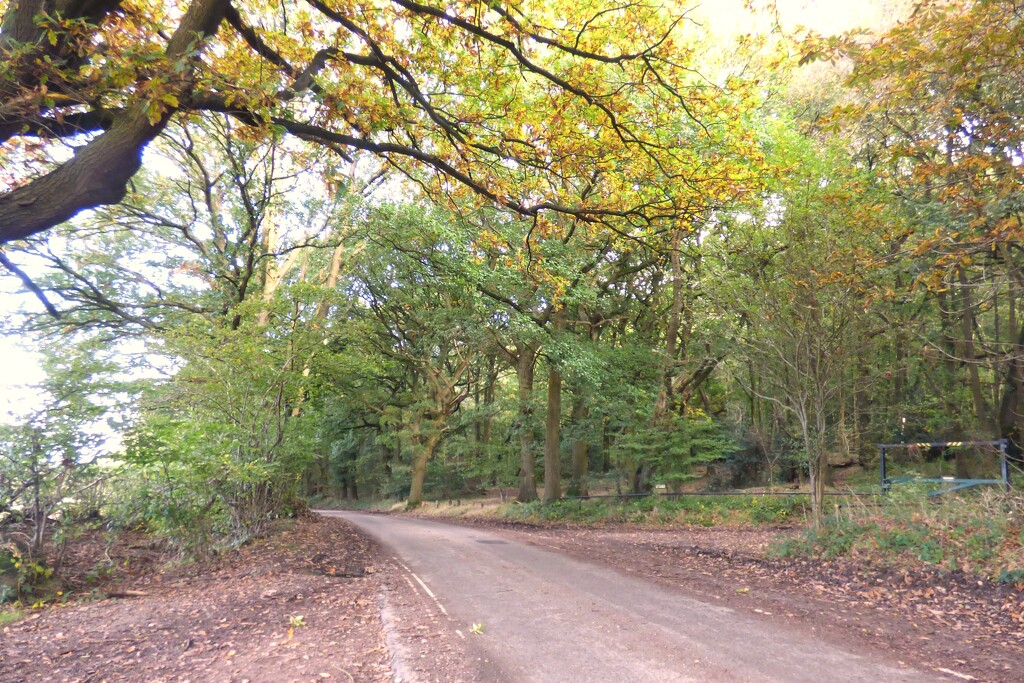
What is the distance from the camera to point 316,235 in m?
16.4

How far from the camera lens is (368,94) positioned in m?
6.25

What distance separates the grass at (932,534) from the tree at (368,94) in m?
5.47

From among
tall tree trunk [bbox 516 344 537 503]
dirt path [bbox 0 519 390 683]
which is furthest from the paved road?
tall tree trunk [bbox 516 344 537 503]

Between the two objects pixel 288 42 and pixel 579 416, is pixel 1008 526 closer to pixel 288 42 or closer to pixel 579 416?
pixel 288 42

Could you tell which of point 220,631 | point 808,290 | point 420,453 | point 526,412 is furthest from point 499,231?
point 420,453

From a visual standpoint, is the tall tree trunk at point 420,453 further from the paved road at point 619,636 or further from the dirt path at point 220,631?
the paved road at point 619,636

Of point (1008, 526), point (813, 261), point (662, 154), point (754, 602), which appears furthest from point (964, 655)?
point (813, 261)

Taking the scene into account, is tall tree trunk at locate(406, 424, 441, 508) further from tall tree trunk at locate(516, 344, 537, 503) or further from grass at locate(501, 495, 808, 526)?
grass at locate(501, 495, 808, 526)

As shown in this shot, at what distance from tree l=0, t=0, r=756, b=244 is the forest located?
4 cm

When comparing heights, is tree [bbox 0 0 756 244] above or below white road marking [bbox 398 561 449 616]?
above

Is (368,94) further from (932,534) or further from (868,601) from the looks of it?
(932,534)

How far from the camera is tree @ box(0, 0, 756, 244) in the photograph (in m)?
4.22

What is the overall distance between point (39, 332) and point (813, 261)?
17.4m

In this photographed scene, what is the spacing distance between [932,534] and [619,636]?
17.4 feet
